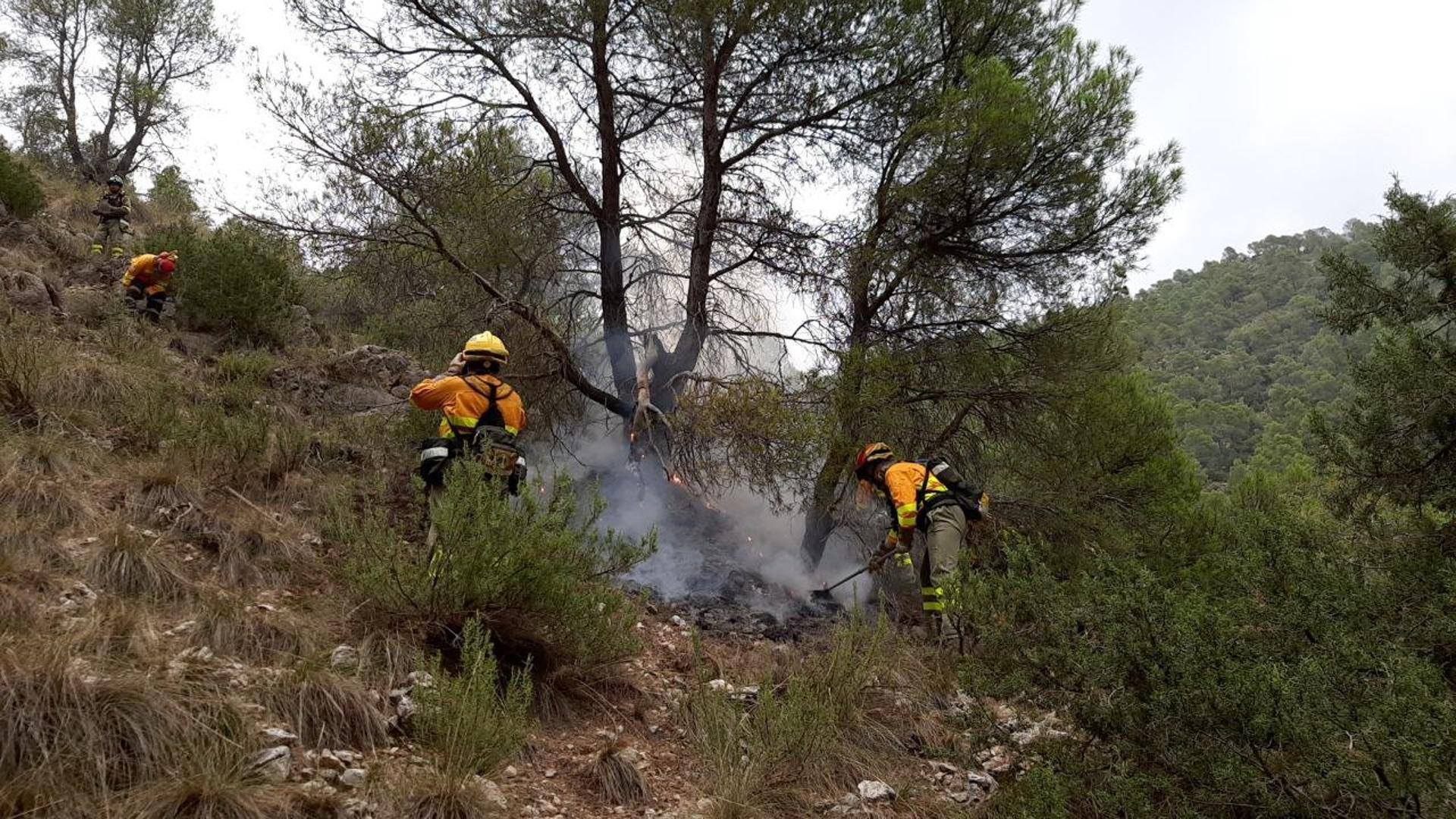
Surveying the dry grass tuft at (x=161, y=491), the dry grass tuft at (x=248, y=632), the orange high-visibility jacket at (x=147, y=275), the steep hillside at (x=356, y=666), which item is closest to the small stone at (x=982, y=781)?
the steep hillside at (x=356, y=666)

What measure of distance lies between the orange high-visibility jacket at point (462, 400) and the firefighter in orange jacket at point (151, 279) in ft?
18.5

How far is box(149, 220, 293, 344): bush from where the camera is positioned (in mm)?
8492

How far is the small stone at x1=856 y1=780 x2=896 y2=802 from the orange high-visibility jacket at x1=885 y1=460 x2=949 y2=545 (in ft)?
10.3

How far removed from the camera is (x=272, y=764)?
8.12 feet

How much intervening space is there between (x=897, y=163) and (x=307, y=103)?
566 cm

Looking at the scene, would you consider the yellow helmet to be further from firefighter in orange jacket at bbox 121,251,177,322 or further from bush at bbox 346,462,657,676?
firefighter in orange jacket at bbox 121,251,177,322

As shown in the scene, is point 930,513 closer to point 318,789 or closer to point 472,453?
point 472,453

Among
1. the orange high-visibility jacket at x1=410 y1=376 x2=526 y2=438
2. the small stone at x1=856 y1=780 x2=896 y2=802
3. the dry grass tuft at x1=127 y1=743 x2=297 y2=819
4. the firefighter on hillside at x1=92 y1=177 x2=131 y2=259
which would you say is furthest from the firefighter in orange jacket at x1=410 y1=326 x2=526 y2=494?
the firefighter on hillside at x1=92 y1=177 x2=131 y2=259

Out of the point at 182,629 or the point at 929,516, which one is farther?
the point at 929,516

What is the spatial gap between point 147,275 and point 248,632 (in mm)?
7212

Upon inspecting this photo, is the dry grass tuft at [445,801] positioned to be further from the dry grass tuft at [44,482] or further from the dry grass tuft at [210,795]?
the dry grass tuft at [44,482]

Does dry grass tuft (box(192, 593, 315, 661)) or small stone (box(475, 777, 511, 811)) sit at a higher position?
dry grass tuft (box(192, 593, 315, 661))

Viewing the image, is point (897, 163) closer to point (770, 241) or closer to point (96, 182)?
point (770, 241)

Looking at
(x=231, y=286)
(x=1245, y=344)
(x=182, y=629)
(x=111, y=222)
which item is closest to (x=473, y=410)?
(x=182, y=629)
